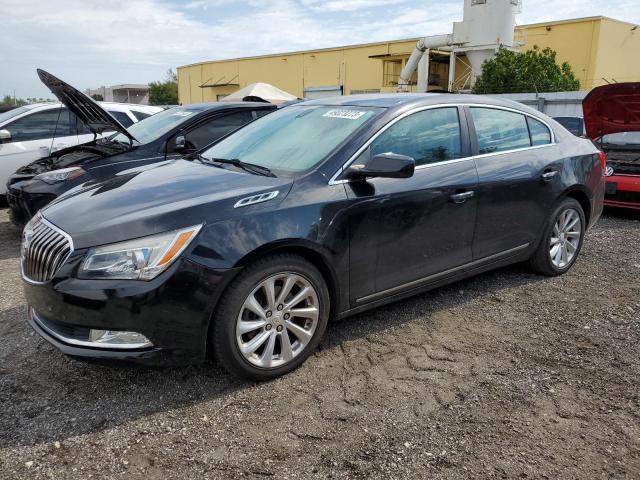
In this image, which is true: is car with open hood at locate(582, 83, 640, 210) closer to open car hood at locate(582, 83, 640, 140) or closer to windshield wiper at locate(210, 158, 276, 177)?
open car hood at locate(582, 83, 640, 140)

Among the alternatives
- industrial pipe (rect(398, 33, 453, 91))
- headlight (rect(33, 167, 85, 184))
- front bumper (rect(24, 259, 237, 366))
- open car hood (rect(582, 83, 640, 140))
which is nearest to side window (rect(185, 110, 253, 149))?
headlight (rect(33, 167, 85, 184))

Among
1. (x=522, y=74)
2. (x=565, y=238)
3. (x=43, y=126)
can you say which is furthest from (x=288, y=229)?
(x=522, y=74)

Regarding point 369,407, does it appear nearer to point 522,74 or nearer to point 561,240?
point 561,240

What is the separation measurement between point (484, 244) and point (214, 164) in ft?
6.92

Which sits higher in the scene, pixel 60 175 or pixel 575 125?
pixel 575 125

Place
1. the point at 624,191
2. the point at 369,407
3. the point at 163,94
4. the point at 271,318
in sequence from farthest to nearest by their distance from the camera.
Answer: the point at 163,94
the point at 624,191
the point at 271,318
the point at 369,407

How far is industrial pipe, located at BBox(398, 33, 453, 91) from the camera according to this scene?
32.6 metres

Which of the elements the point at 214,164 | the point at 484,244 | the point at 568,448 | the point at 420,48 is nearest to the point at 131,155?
the point at 214,164

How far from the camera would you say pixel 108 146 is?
600cm

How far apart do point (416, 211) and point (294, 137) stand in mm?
989

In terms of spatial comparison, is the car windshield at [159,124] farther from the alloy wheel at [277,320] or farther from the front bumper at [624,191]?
the front bumper at [624,191]

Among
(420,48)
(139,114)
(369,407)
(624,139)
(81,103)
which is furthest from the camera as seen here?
(420,48)

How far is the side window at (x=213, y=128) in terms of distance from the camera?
6047 millimetres

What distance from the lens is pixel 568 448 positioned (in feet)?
8.27
